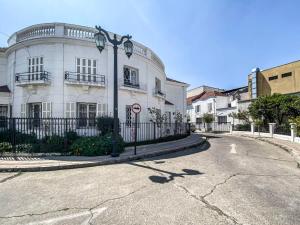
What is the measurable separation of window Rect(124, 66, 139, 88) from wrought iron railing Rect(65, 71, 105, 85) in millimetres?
2156

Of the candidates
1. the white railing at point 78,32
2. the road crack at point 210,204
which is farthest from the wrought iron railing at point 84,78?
the road crack at point 210,204

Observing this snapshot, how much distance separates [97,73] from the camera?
14203 mm

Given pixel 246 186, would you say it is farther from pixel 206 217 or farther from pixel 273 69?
pixel 273 69

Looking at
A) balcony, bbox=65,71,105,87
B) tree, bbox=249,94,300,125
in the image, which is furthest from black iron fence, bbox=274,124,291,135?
balcony, bbox=65,71,105,87

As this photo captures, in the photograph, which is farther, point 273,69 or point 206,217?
point 273,69

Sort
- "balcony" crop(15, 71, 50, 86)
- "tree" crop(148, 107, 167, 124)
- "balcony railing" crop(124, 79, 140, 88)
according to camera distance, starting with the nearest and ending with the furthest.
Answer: "balcony" crop(15, 71, 50, 86) → "balcony railing" crop(124, 79, 140, 88) → "tree" crop(148, 107, 167, 124)

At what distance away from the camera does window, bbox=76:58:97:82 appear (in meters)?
13.7

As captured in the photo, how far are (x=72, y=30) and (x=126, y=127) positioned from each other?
7609 millimetres

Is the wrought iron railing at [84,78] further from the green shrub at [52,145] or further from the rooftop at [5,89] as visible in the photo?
the rooftop at [5,89]

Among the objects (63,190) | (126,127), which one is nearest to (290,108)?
(126,127)

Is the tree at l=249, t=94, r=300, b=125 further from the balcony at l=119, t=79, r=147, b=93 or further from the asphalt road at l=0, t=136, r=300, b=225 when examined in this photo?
the asphalt road at l=0, t=136, r=300, b=225

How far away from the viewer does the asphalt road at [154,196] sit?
3.71 metres

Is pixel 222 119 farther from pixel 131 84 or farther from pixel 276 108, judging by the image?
pixel 131 84

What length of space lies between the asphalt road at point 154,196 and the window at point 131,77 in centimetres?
953
